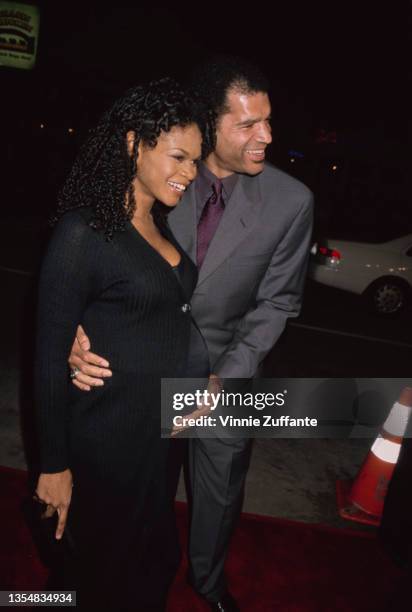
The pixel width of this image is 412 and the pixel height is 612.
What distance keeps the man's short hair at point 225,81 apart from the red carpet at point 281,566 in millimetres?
2328

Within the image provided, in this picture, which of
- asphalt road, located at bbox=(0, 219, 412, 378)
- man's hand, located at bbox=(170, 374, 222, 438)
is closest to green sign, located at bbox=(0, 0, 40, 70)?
asphalt road, located at bbox=(0, 219, 412, 378)

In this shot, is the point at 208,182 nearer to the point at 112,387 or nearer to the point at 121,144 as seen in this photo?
the point at 121,144

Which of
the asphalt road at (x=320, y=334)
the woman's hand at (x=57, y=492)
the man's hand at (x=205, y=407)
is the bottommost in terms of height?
the asphalt road at (x=320, y=334)

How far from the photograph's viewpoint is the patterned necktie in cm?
206

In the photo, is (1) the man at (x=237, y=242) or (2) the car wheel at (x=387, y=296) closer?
(1) the man at (x=237, y=242)

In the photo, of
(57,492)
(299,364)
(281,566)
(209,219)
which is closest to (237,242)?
(209,219)

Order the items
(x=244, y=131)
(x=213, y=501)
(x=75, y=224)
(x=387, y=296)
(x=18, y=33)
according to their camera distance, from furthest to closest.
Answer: (x=18, y=33) → (x=387, y=296) → (x=213, y=501) → (x=244, y=131) → (x=75, y=224)

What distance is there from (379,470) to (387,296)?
5.56m

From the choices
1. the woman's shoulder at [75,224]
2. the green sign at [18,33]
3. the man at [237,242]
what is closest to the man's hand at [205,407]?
the man at [237,242]

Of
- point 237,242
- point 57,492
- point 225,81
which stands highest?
point 225,81

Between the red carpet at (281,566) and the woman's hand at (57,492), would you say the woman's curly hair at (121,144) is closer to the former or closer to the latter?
the woman's hand at (57,492)

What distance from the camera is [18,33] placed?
1406 cm

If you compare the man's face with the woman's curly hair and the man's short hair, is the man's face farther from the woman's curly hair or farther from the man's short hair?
the woman's curly hair

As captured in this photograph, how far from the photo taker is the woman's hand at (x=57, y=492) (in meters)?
1.60
